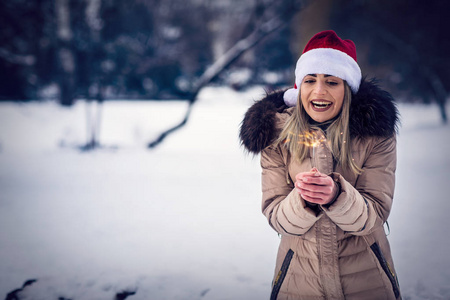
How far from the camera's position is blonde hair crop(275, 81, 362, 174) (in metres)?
1.45

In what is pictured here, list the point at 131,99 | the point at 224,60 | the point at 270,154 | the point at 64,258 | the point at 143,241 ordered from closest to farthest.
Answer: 1. the point at 270,154
2. the point at 64,258
3. the point at 143,241
4. the point at 224,60
5. the point at 131,99

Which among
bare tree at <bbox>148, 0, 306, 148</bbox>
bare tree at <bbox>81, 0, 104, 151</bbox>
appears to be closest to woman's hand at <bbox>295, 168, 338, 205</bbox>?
bare tree at <bbox>148, 0, 306, 148</bbox>

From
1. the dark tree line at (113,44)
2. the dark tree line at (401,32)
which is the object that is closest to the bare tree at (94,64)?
the dark tree line at (113,44)

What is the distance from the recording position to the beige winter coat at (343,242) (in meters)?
1.36

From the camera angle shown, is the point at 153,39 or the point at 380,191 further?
the point at 153,39

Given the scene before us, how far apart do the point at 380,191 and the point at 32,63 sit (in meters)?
10.3

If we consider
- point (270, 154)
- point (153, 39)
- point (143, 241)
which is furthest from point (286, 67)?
point (270, 154)

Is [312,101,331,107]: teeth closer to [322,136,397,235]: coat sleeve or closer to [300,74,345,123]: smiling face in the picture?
[300,74,345,123]: smiling face

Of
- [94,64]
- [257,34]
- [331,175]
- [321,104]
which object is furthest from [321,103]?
[94,64]

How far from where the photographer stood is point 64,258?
126 inches

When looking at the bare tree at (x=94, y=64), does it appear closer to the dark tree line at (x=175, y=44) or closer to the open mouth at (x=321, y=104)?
the dark tree line at (x=175, y=44)

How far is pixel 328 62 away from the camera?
1576 millimetres

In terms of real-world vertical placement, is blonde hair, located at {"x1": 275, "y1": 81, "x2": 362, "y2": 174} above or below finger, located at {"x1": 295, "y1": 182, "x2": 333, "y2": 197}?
above

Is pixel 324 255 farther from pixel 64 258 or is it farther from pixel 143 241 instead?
pixel 64 258
